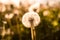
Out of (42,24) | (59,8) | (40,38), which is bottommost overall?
(40,38)

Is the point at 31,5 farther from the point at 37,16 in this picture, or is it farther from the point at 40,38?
the point at 40,38

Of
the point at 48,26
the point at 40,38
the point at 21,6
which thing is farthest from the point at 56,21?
the point at 21,6

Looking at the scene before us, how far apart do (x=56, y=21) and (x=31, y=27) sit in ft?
0.73

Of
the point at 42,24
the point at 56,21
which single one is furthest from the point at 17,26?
the point at 56,21

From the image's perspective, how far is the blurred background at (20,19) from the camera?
5.87 feet

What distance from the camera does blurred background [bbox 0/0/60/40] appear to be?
1.79 meters

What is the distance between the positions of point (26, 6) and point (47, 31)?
0.93 ft

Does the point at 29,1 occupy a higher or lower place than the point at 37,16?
higher

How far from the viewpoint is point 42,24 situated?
1.80 metres

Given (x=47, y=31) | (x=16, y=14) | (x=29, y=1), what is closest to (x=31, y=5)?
(x=29, y=1)

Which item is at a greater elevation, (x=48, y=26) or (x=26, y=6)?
(x=26, y=6)

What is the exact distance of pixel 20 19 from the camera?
1.80 meters

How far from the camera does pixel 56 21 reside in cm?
180

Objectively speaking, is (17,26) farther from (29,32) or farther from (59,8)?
(59,8)
